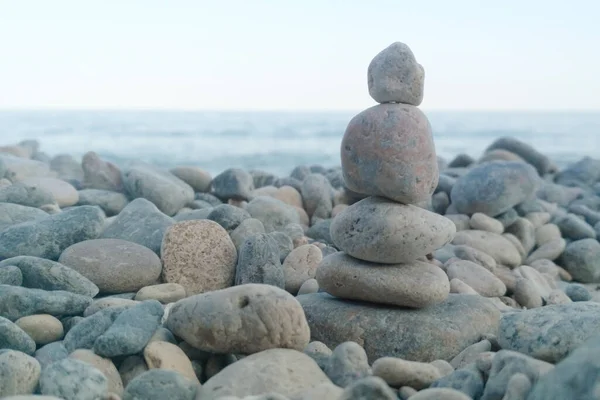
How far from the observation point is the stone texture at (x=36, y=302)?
3852 mm

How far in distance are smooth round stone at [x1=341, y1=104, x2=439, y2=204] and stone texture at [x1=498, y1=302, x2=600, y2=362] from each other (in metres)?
0.90

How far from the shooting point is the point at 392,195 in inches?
158

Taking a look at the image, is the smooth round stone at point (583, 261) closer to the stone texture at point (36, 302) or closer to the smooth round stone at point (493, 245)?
the smooth round stone at point (493, 245)

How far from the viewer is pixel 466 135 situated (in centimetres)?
3622

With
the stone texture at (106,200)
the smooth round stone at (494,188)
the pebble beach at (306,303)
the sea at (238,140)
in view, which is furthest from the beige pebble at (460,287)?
the sea at (238,140)

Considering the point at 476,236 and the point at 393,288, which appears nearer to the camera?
Answer: the point at 393,288

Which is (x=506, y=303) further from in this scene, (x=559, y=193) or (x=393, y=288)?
(x=559, y=193)

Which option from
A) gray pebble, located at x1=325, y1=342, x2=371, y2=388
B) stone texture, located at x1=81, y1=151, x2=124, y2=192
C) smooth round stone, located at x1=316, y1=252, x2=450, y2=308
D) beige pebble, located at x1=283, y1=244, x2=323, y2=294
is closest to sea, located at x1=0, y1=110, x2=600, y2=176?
stone texture, located at x1=81, y1=151, x2=124, y2=192

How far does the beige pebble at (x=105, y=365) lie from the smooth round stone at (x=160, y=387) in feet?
0.91

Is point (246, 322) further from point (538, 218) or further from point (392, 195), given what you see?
point (538, 218)

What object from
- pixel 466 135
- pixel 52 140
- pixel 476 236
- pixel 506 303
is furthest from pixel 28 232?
pixel 466 135

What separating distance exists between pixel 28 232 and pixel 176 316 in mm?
2028

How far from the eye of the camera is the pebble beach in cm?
292

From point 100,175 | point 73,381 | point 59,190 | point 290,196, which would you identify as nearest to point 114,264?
point 73,381
